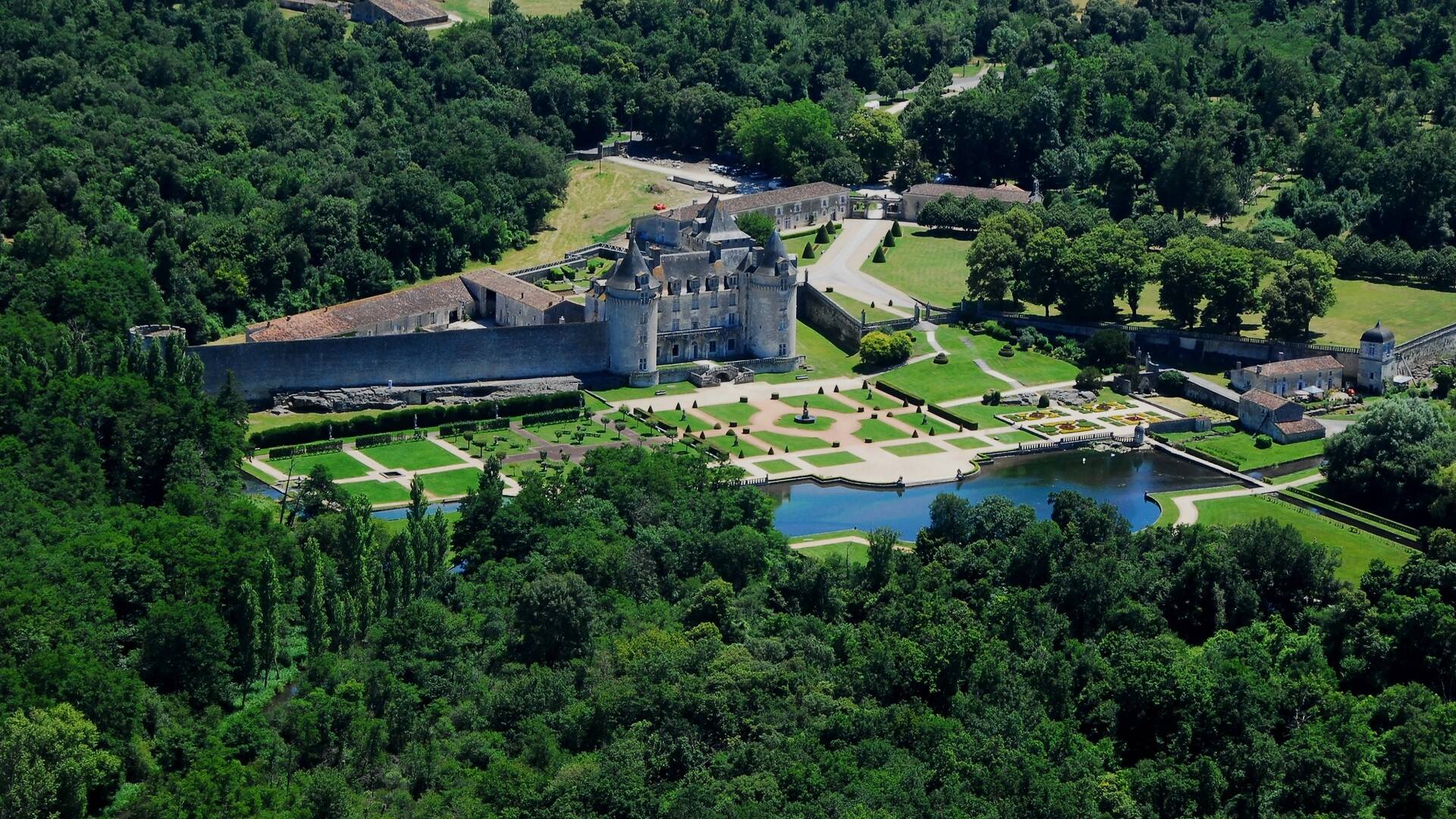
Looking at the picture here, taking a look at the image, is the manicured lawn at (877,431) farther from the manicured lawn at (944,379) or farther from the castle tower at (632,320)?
the castle tower at (632,320)

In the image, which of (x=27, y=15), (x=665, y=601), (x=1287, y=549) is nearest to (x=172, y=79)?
(x=27, y=15)

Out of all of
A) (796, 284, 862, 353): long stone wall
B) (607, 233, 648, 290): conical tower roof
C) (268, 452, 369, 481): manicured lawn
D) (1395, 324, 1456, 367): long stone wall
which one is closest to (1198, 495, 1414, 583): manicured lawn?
(1395, 324, 1456, 367): long stone wall

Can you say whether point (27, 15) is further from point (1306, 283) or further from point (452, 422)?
point (1306, 283)

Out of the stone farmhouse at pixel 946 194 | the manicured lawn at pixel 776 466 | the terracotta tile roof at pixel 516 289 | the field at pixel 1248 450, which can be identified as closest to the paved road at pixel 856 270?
the stone farmhouse at pixel 946 194

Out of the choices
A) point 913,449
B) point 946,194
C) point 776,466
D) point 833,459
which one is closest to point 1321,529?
point 913,449

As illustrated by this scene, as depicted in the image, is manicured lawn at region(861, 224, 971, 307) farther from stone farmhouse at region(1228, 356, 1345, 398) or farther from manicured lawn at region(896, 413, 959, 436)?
stone farmhouse at region(1228, 356, 1345, 398)
